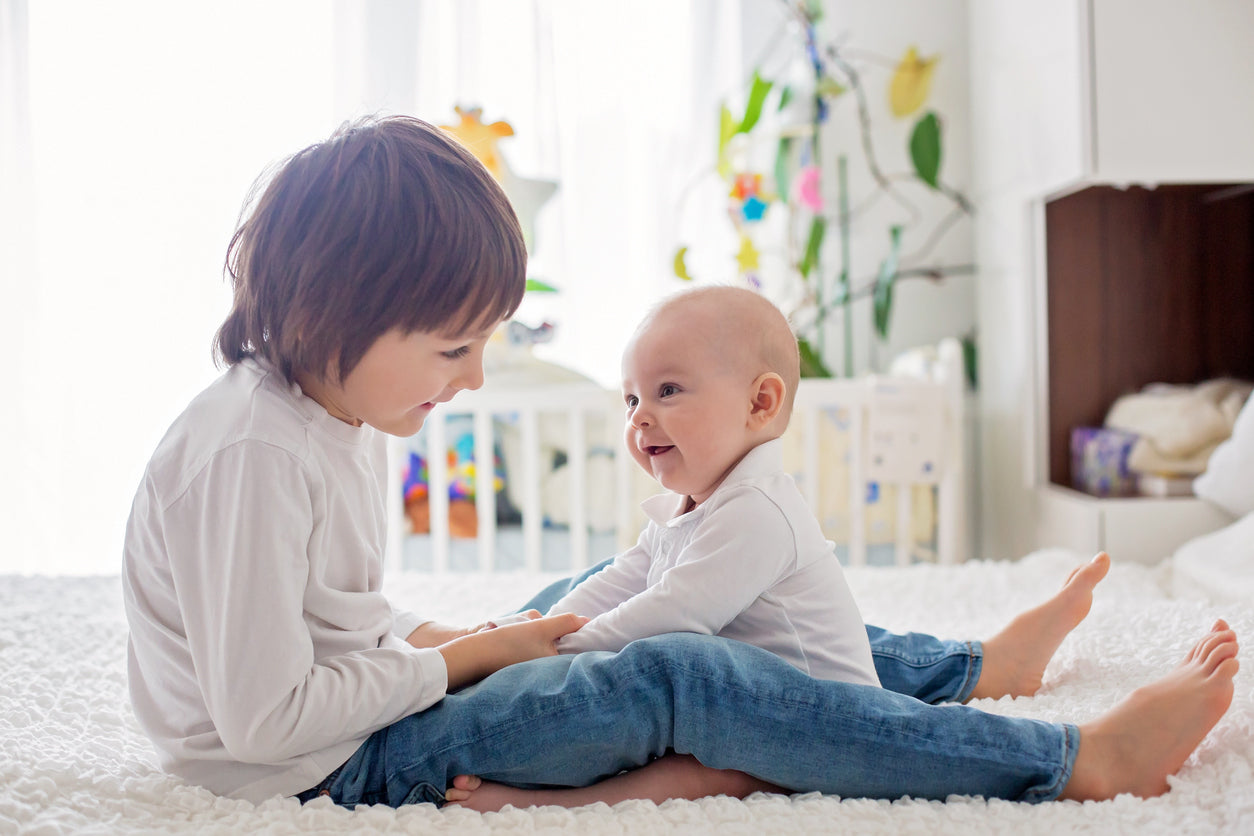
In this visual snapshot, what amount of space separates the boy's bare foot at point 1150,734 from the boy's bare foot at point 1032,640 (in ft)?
0.72

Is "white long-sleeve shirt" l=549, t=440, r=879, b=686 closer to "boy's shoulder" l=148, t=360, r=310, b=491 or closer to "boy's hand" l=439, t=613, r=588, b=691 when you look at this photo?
"boy's hand" l=439, t=613, r=588, b=691

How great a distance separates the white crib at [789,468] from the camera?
6.59 feet

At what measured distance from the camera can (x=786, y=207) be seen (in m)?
2.61

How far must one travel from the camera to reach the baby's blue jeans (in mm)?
763

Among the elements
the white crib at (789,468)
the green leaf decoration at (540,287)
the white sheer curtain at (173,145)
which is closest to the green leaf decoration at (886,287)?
the white crib at (789,468)

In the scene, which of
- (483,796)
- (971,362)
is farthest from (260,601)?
(971,362)

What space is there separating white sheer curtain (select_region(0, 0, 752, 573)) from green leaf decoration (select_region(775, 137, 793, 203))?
0.24 meters

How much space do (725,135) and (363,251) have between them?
5.90ft

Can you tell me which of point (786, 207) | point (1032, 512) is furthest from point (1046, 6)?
point (1032, 512)

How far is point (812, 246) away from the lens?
2449 millimetres

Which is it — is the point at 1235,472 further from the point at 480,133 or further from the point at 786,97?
the point at 480,133

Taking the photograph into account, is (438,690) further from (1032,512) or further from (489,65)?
(489,65)

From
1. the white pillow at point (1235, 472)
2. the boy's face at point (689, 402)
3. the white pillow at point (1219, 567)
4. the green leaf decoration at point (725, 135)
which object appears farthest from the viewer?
the green leaf decoration at point (725, 135)

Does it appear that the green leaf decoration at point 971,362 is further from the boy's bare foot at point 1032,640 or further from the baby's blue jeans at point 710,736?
the baby's blue jeans at point 710,736
